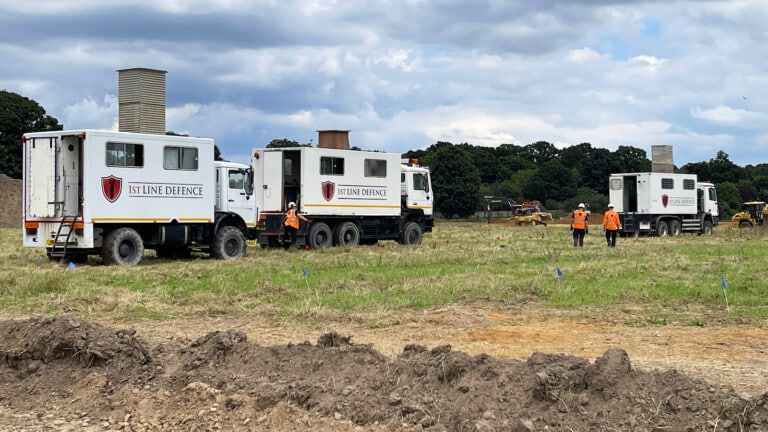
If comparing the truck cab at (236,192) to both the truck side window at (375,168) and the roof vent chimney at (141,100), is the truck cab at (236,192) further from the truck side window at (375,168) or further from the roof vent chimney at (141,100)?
the truck side window at (375,168)

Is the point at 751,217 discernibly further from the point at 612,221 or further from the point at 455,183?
the point at 455,183

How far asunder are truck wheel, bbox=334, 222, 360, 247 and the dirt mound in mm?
19057

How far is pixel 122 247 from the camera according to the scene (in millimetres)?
21969

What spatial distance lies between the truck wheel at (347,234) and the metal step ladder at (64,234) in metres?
9.78

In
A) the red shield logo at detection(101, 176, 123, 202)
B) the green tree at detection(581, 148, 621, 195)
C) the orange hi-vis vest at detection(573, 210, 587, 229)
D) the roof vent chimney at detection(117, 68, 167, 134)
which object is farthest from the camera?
the green tree at detection(581, 148, 621, 195)

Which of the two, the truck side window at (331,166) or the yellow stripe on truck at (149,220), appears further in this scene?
the truck side window at (331,166)

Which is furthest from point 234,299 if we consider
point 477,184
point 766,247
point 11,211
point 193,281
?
point 477,184

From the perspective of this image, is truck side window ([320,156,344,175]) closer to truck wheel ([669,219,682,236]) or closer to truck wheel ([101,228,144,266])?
truck wheel ([101,228,144,266])

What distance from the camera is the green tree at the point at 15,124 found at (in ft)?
211

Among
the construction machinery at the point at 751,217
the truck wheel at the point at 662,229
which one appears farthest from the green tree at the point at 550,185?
the truck wheel at the point at 662,229

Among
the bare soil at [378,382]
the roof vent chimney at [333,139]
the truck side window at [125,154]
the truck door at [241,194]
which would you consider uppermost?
the roof vent chimney at [333,139]

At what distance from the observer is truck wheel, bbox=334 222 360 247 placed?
94.8 feet

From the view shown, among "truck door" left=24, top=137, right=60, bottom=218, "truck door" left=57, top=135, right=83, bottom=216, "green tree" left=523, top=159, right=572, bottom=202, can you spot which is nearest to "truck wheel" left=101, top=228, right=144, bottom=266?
"truck door" left=57, top=135, right=83, bottom=216

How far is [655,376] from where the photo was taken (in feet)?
23.0
